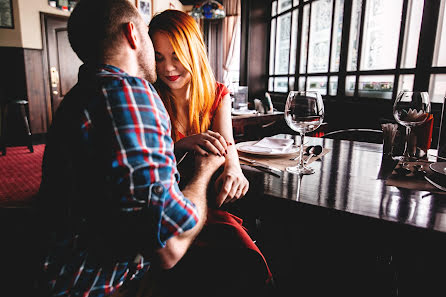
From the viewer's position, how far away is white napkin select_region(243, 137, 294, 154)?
3.82 feet

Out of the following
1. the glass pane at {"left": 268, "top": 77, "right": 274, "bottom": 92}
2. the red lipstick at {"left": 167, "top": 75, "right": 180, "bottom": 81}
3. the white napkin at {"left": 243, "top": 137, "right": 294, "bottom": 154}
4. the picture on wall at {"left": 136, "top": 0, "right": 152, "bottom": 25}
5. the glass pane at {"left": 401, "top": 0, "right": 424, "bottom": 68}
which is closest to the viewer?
the white napkin at {"left": 243, "top": 137, "right": 294, "bottom": 154}

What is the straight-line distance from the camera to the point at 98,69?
0.64 meters

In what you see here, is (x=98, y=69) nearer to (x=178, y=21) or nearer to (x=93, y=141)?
(x=93, y=141)

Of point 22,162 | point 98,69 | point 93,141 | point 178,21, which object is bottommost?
point 22,162

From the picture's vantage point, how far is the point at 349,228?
66cm

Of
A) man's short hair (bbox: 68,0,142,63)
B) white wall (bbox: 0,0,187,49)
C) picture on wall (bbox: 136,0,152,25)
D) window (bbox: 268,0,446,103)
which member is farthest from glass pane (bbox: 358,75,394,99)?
picture on wall (bbox: 136,0,152,25)

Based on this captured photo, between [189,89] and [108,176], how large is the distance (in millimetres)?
981

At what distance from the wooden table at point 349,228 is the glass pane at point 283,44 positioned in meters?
3.44

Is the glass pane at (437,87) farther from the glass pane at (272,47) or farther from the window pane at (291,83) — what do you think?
the glass pane at (272,47)

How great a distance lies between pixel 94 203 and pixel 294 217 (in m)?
0.48

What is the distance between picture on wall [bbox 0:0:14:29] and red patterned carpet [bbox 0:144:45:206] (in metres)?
2.19

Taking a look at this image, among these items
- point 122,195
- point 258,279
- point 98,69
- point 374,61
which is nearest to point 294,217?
point 258,279

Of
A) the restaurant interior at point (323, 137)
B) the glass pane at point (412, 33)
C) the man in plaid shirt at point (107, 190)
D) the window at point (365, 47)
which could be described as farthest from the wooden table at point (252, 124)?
the man in plaid shirt at point (107, 190)

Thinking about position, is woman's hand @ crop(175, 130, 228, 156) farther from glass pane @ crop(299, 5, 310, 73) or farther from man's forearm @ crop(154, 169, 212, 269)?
glass pane @ crop(299, 5, 310, 73)
